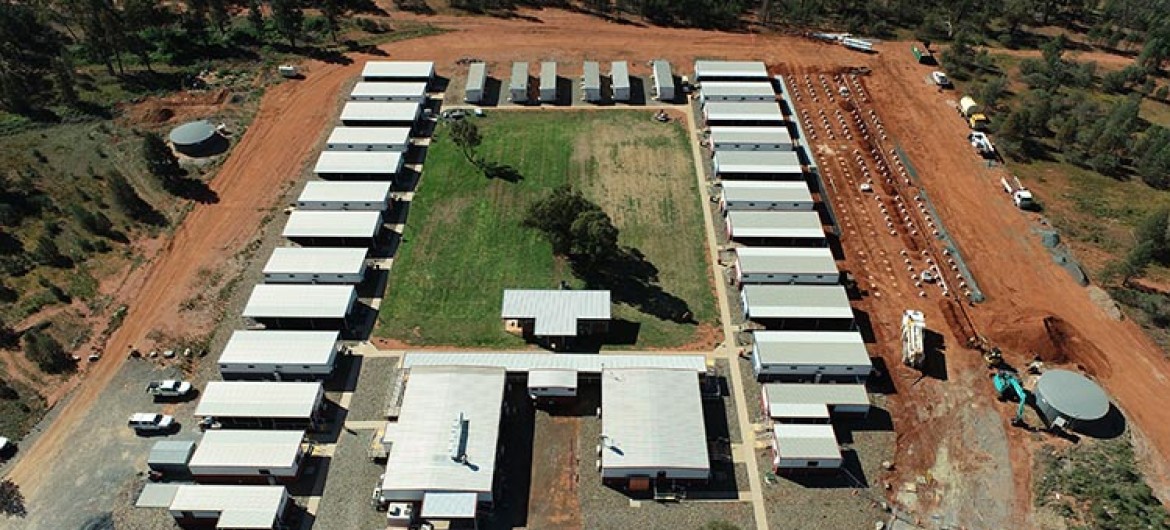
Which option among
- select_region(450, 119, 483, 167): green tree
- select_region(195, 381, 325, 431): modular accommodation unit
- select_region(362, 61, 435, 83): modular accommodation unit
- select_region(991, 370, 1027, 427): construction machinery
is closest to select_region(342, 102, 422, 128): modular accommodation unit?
select_region(362, 61, 435, 83): modular accommodation unit

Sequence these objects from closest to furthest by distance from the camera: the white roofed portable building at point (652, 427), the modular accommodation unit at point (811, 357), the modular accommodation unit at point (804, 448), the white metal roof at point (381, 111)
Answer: the white roofed portable building at point (652, 427), the modular accommodation unit at point (804, 448), the modular accommodation unit at point (811, 357), the white metal roof at point (381, 111)

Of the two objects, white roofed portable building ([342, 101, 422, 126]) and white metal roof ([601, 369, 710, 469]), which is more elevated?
white roofed portable building ([342, 101, 422, 126])

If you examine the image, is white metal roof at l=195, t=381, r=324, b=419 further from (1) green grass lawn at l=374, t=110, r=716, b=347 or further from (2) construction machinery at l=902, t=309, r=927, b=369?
(2) construction machinery at l=902, t=309, r=927, b=369

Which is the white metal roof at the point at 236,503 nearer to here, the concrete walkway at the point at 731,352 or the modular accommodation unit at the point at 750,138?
the concrete walkway at the point at 731,352

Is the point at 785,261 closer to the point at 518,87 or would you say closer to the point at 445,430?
the point at 445,430

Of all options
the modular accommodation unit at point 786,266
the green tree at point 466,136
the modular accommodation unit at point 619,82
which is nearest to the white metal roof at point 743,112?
the modular accommodation unit at point 619,82

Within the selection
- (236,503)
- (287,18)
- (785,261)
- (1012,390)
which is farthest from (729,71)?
(236,503)

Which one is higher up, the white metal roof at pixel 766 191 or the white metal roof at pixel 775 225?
the white metal roof at pixel 766 191
